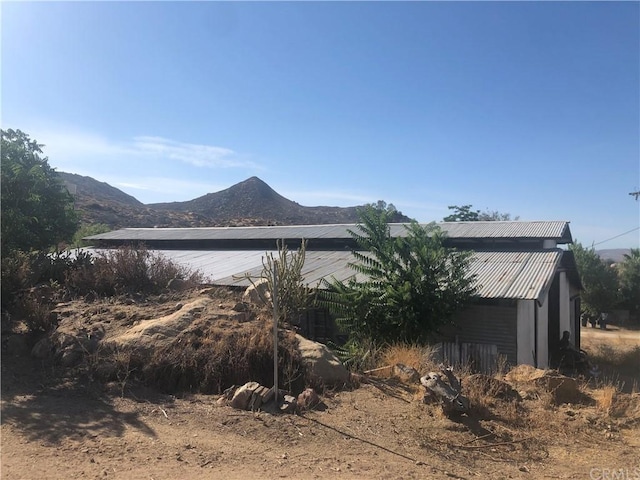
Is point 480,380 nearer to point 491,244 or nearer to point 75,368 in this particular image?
point 75,368

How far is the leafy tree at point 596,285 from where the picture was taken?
35.5 metres

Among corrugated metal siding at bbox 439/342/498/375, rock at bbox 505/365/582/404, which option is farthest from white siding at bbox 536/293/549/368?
rock at bbox 505/365/582/404

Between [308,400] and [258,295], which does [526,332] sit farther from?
[308,400]

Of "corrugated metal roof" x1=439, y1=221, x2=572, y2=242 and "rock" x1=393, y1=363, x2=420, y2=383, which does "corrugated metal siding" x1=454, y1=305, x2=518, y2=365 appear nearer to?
"corrugated metal roof" x1=439, y1=221, x2=572, y2=242

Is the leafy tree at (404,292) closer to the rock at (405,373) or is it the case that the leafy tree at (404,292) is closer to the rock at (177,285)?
the rock at (405,373)

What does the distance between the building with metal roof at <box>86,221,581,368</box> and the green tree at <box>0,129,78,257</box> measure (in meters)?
4.39

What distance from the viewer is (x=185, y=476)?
4531 millimetres

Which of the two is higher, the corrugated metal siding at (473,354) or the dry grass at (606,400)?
the dry grass at (606,400)

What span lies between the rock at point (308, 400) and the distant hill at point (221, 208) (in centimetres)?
4033

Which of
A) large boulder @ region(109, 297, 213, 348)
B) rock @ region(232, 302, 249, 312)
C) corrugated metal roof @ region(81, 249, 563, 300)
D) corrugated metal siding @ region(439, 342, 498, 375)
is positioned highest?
corrugated metal roof @ region(81, 249, 563, 300)

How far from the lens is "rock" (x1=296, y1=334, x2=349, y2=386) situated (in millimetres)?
7531

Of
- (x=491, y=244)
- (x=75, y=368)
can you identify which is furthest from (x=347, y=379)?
(x=491, y=244)

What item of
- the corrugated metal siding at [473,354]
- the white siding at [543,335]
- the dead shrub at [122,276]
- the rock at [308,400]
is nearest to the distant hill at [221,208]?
the white siding at [543,335]

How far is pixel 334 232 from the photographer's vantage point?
21.0 m
